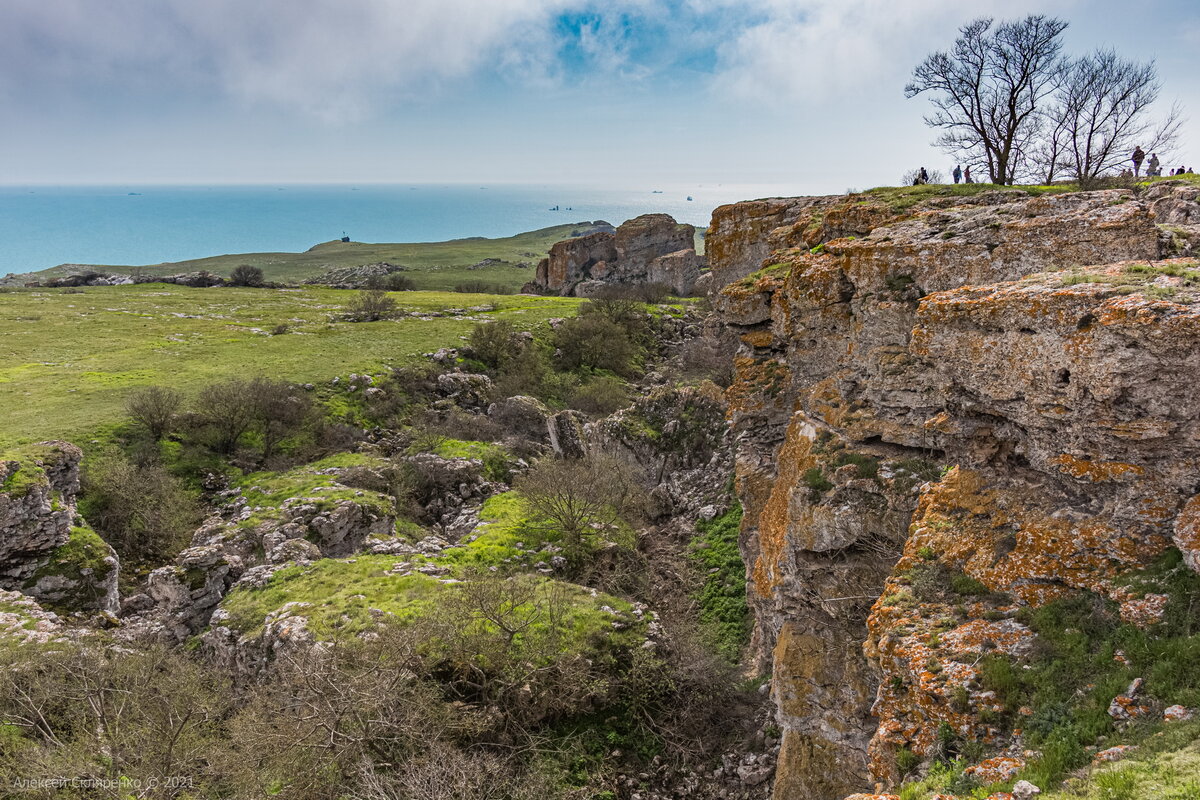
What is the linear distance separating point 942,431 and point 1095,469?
7.02 ft

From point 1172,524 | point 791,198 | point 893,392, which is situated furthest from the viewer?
point 791,198

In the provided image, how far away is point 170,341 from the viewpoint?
172 ft

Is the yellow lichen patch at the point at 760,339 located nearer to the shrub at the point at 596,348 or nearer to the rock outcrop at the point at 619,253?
the shrub at the point at 596,348

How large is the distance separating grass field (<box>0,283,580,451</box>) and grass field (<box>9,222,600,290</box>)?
45124mm

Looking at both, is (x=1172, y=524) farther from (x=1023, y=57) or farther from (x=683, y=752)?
(x=1023, y=57)

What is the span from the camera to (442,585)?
697 inches

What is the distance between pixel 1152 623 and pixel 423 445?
2933cm

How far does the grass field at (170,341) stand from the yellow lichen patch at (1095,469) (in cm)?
3912

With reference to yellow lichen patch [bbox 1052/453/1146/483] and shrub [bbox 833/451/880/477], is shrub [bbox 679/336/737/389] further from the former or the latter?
yellow lichen patch [bbox 1052/453/1146/483]

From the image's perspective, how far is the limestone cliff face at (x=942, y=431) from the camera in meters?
6.63

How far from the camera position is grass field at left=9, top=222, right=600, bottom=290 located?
432ft

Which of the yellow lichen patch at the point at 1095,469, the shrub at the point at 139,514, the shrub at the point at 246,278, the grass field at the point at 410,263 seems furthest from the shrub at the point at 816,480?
the grass field at the point at 410,263

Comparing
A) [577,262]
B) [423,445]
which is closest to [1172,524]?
[423,445]

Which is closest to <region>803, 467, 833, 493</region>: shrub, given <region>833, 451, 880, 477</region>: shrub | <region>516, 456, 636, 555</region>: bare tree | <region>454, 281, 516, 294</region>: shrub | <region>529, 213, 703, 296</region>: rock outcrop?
<region>833, 451, 880, 477</region>: shrub
